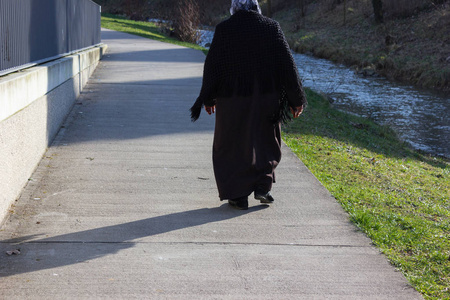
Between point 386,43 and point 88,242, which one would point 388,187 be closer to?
point 88,242

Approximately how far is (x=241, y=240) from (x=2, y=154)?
6.59 ft

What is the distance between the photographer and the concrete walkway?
398 cm

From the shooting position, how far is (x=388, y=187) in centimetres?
703

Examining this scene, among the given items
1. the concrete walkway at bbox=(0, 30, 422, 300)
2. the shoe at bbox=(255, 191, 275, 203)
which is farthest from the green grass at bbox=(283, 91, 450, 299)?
the shoe at bbox=(255, 191, 275, 203)

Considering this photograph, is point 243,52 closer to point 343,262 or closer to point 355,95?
point 343,262

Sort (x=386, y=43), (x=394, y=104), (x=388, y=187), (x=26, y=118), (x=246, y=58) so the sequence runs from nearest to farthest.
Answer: (x=246, y=58), (x=26, y=118), (x=388, y=187), (x=394, y=104), (x=386, y=43)

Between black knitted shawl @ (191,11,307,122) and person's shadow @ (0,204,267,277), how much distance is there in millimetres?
1109

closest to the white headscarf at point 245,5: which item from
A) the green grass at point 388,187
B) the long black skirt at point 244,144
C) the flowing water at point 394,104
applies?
the long black skirt at point 244,144

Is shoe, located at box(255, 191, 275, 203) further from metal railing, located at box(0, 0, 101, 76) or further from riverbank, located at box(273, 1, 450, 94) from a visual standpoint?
riverbank, located at box(273, 1, 450, 94)

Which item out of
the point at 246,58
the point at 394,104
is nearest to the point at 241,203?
the point at 246,58

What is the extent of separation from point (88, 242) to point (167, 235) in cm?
62

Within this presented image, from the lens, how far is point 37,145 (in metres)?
6.54

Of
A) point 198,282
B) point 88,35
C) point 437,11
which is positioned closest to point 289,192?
point 198,282

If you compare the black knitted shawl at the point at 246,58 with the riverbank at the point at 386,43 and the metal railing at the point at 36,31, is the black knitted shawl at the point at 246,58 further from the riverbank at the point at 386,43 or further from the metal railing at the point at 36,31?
the riverbank at the point at 386,43
